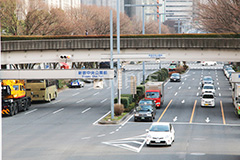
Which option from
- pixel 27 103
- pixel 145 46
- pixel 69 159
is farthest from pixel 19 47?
pixel 69 159

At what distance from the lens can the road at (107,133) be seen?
26250mm

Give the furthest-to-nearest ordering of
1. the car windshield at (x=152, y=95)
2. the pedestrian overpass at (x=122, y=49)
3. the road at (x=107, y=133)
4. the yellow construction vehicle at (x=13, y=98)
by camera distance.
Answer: the car windshield at (x=152, y=95) → the pedestrian overpass at (x=122, y=49) → the yellow construction vehicle at (x=13, y=98) → the road at (x=107, y=133)

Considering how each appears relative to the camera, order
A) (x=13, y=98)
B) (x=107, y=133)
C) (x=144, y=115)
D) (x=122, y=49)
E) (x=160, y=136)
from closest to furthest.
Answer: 1. (x=160, y=136)
2. (x=107, y=133)
3. (x=144, y=115)
4. (x=13, y=98)
5. (x=122, y=49)

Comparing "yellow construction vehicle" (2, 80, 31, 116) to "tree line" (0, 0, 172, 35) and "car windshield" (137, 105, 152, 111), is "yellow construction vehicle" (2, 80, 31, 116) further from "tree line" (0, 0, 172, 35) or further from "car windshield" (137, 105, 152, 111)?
"tree line" (0, 0, 172, 35)

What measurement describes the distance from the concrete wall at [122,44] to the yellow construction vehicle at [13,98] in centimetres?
500

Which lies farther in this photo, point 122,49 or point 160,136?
point 122,49

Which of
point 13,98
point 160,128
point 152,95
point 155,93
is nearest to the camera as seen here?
point 160,128

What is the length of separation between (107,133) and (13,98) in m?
16.5

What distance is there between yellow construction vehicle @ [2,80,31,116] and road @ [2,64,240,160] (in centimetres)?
90

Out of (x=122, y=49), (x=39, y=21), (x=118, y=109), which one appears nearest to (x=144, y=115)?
(x=118, y=109)

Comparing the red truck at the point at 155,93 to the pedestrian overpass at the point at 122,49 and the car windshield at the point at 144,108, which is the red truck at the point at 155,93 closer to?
the pedestrian overpass at the point at 122,49

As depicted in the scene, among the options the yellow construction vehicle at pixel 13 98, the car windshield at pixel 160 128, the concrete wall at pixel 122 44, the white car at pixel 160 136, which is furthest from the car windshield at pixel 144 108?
the yellow construction vehicle at pixel 13 98

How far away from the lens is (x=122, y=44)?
51688 millimetres

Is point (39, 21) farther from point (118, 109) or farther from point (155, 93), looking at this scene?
point (118, 109)
